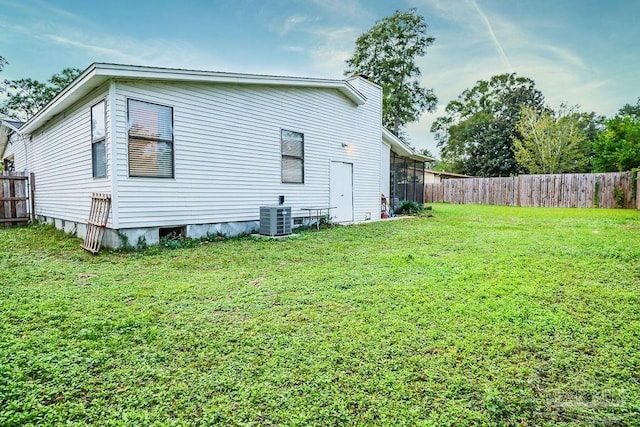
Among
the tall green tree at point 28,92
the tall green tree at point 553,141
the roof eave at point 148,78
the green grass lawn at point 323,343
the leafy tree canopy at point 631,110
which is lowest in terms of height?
the green grass lawn at point 323,343

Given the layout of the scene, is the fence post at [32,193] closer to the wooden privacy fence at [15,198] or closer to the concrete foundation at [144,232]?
the wooden privacy fence at [15,198]

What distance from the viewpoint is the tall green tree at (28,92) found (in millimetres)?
24672

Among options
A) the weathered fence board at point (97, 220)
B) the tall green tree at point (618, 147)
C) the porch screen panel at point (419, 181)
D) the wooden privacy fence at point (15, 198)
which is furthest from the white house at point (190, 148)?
the tall green tree at point (618, 147)

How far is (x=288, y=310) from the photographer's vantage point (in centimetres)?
319

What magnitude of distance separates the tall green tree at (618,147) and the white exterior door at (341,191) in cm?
1991

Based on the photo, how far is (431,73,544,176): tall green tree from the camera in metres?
30.1

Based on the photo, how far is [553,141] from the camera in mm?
24578

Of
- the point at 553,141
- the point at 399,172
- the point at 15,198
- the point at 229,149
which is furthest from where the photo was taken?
the point at 553,141

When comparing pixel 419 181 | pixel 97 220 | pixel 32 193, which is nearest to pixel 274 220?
pixel 97 220

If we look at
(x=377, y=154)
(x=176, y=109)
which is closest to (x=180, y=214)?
(x=176, y=109)

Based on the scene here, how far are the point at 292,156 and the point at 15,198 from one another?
8.88 metres

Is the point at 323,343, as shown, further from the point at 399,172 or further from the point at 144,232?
the point at 399,172

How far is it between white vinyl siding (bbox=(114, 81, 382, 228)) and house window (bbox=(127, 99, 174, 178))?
4.5 inches

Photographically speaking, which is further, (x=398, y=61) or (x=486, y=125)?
(x=486, y=125)
